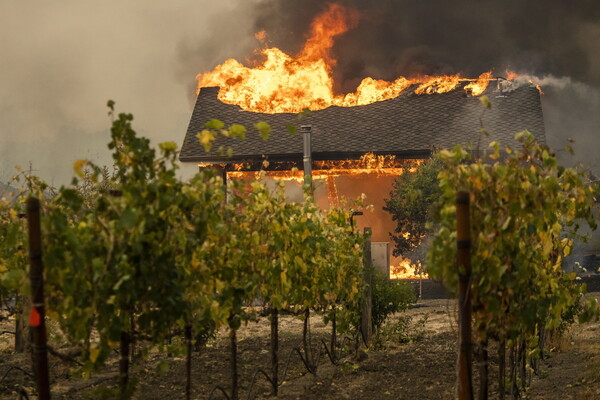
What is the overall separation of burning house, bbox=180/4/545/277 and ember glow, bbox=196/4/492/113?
0.04 meters

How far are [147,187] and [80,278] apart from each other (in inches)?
26.8

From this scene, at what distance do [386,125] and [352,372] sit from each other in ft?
59.0

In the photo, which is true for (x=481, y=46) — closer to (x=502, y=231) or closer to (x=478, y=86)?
(x=478, y=86)

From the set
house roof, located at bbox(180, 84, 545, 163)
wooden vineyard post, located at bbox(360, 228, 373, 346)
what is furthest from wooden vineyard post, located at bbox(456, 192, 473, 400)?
house roof, located at bbox(180, 84, 545, 163)

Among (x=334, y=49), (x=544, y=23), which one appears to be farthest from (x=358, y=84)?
(x=544, y=23)

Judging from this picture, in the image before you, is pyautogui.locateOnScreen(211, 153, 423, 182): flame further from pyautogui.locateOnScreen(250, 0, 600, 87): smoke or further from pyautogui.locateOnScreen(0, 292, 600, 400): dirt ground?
pyautogui.locateOnScreen(0, 292, 600, 400): dirt ground

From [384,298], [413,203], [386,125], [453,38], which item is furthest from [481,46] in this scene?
[384,298]

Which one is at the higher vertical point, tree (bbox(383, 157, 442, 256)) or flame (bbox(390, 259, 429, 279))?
tree (bbox(383, 157, 442, 256))

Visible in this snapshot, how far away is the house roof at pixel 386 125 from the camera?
26.2 m

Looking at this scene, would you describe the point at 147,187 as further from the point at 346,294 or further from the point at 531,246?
the point at 346,294

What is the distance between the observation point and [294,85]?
2953 cm

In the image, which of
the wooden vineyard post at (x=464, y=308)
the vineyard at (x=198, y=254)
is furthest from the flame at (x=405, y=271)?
the wooden vineyard post at (x=464, y=308)

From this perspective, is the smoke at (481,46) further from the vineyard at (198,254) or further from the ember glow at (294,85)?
the vineyard at (198,254)

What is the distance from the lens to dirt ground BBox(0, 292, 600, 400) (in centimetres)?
905
